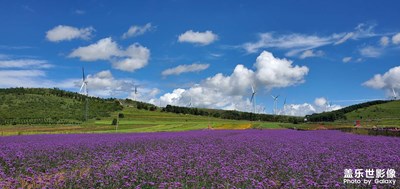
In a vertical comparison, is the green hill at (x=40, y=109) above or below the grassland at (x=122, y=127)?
above

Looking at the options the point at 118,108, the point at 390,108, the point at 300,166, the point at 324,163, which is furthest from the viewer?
the point at 118,108

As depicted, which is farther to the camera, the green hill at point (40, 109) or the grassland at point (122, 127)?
the green hill at point (40, 109)

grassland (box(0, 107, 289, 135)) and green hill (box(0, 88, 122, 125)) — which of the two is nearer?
grassland (box(0, 107, 289, 135))

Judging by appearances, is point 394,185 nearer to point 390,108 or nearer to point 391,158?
point 391,158

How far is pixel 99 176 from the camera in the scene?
31.9 ft

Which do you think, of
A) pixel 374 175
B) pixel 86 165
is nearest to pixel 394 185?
pixel 374 175

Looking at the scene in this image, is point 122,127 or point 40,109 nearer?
point 122,127

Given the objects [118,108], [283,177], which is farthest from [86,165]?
[118,108]

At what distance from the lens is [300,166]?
11.5m

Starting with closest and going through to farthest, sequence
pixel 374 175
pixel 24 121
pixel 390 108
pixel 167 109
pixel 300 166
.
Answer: pixel 374 175 → pixel 300 166 → pixel 24 121 → pixel 390 108 → pixel 167 109

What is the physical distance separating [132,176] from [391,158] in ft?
28.2

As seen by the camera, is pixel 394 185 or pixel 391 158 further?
pixel 391 158

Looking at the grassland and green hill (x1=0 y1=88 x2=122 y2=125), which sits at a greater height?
green hill (x1=0 y1=88 x2=122 y2=125)

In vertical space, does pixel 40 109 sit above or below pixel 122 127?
above
